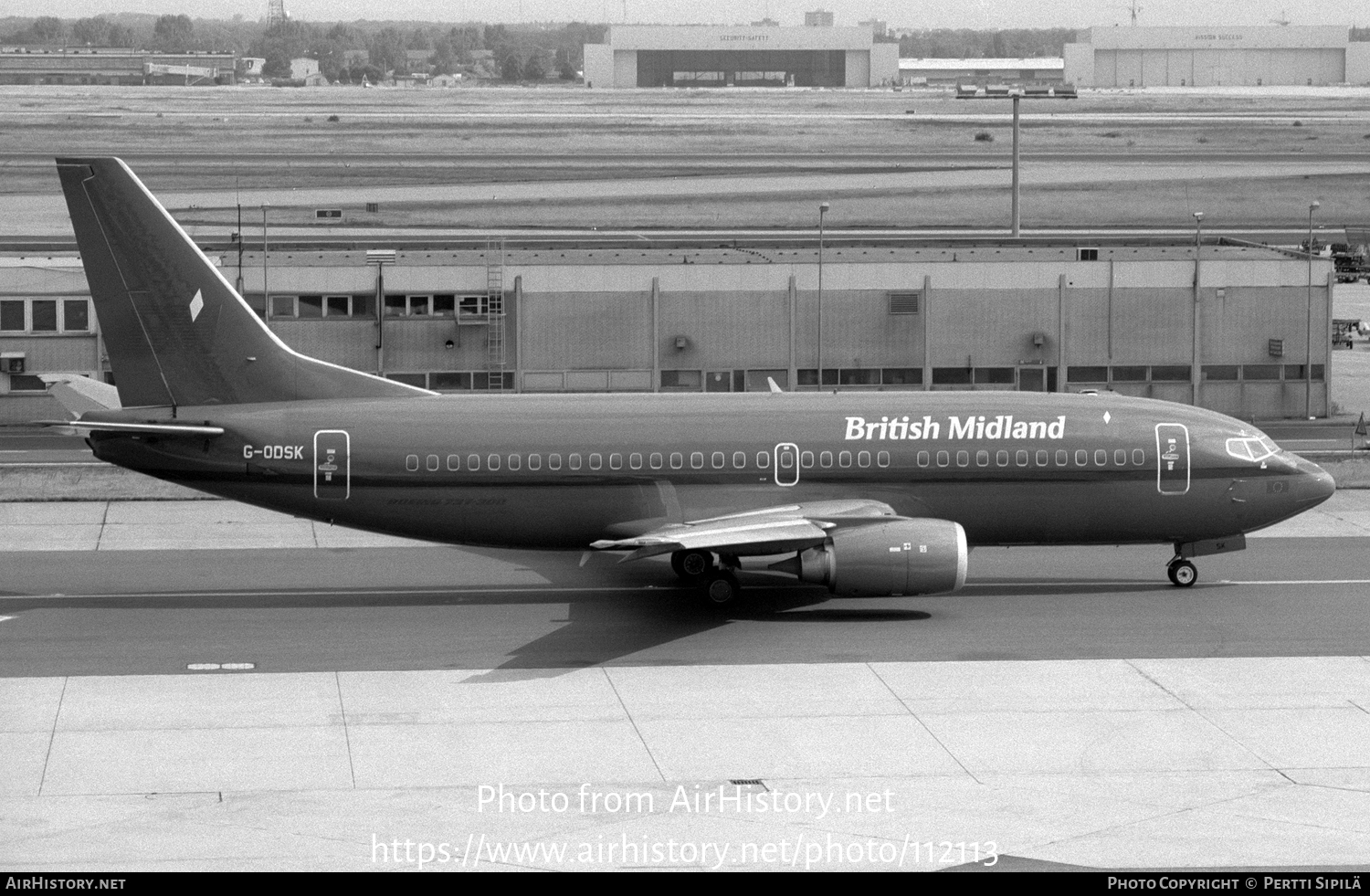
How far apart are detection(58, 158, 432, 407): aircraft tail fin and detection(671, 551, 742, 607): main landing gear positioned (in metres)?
7.84

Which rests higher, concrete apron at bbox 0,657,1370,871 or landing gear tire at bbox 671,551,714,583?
landing gear tire at bbox 671,551,714,583

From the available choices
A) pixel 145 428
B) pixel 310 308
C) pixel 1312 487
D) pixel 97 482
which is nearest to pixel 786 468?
pixel 1312 487

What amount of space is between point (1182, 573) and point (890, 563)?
760 centimetres

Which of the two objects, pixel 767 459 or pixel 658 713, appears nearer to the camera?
pixel 658 713

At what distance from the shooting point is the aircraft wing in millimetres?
30031


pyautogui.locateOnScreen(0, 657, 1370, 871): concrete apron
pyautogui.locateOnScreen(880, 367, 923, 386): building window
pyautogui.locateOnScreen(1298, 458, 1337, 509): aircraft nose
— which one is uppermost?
pyautogui.locateOnScreen(880, 367, 923, 386): building window

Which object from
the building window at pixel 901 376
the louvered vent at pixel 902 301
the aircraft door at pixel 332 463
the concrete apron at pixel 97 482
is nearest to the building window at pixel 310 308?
the concrete apron at pixel 97 482

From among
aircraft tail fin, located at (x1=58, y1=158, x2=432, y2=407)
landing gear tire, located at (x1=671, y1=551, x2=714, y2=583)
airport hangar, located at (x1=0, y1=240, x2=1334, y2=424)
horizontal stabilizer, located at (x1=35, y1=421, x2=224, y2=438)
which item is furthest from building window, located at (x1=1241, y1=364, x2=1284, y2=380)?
horizontal stabilizer, located at (x1=35, y1=421, x2=224, y2=438)

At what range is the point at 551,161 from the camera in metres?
139

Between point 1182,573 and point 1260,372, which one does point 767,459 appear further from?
point 1260,372

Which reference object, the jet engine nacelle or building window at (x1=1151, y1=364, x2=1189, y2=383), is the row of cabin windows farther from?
building window at (x1=1151, y1=364, x2=1189, y2=383)

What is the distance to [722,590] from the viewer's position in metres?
33.2
